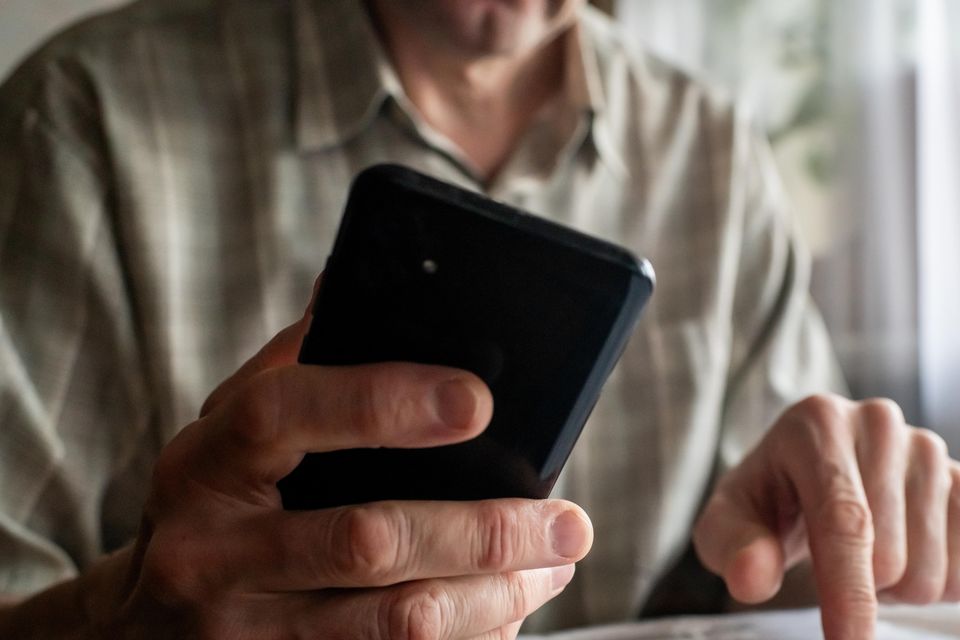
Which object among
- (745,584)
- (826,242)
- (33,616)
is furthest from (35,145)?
(826,242)

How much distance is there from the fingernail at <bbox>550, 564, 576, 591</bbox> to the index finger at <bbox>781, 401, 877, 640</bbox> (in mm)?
197

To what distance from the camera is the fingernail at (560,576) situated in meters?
0.42

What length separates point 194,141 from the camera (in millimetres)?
761

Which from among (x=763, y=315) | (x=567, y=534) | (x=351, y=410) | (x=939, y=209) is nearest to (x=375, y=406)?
(x=351, y=410)

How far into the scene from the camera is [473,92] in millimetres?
818

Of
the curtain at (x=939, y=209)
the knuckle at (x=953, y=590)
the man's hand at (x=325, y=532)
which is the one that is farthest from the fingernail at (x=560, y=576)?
the curtain at (x=939, y=209)

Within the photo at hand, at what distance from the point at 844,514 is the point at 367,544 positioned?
336 mm

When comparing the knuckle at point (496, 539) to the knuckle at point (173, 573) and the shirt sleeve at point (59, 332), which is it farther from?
the shirt sleeve at point (59, 332)

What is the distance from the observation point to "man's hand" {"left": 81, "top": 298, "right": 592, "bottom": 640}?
33 cm

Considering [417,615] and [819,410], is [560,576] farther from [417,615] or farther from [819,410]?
[819,410]

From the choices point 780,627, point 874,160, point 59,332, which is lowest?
point 780,627

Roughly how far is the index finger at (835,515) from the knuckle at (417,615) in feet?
0.89

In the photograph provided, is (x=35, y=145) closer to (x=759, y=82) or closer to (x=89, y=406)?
(x=89, y=406)

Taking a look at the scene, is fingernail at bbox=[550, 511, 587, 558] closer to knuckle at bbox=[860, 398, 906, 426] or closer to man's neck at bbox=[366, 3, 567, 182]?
knuckle at bbox=[860, 398, 906, 426]
